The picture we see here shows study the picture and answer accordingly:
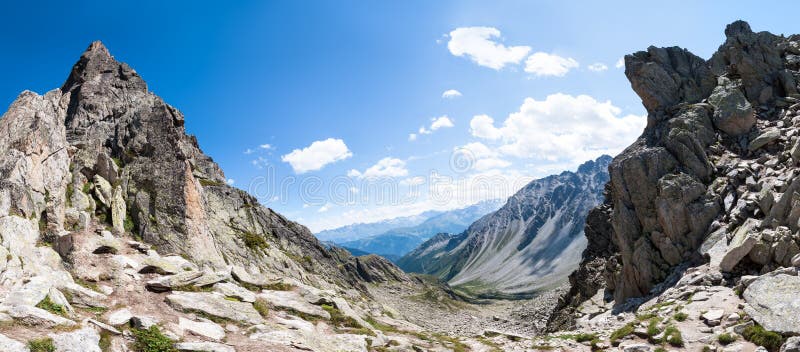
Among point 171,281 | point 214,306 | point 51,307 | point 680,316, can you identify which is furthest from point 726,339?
point 51,307

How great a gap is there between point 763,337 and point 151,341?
30.3 m

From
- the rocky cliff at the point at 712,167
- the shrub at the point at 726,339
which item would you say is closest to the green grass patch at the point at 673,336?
the shrub at the point at 726,339

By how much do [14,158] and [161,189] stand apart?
14.3 metres

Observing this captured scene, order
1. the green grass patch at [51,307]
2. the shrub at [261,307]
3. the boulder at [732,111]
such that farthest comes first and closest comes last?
the boulder at [732,111]
the shrub at [261,307]
the green grass patch at [51,307]

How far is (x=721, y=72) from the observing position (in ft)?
174

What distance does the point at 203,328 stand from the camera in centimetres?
2220

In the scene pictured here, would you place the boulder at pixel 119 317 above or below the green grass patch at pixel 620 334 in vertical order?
above

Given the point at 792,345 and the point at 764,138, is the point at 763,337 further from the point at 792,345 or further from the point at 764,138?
the point at 764,138

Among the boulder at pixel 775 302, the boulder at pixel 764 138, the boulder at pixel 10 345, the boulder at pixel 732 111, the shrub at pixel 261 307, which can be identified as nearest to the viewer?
the boulder at pixel 10 345

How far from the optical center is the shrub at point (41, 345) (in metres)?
15.3

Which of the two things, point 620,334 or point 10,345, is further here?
point 620,334

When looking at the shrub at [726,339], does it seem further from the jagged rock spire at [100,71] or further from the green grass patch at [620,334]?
the jagged rock spire at [100,71]

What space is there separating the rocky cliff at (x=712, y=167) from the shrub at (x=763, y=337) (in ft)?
34.7

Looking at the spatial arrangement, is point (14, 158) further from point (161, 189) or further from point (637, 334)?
point (637, 334)
